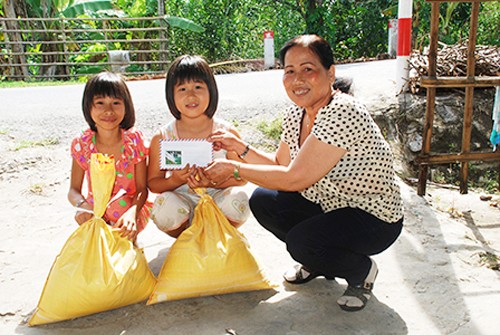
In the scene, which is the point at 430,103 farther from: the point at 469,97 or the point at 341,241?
the point at 341,241

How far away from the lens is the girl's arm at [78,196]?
231 cm

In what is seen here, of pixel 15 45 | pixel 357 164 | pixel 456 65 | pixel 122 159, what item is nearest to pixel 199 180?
pixel 122 159

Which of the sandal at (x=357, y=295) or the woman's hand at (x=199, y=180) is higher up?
the woman's hand at (x=199, y=180)

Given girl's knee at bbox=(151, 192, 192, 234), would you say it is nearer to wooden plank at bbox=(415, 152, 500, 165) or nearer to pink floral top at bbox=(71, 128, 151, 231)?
pink floral top at bbox=(71, 128, 151, 231)

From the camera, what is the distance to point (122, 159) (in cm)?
Answer: 250

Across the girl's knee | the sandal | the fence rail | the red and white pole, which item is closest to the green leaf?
the fence rail

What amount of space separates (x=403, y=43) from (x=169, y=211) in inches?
133

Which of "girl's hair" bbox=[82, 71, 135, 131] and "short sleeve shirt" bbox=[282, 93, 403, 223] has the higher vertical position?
"girl's hair" bbox=[82, 71, 135, 131]

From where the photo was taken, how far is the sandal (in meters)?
2.11

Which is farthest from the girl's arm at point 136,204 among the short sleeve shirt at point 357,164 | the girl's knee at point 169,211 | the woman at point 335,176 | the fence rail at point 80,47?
the fence rail at point 80,47

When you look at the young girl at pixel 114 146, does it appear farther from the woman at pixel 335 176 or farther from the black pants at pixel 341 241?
the black pants at pixel 341 241

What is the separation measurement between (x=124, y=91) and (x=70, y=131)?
2.55m

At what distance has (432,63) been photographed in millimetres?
3719

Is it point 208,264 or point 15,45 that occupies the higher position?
point 15,45
